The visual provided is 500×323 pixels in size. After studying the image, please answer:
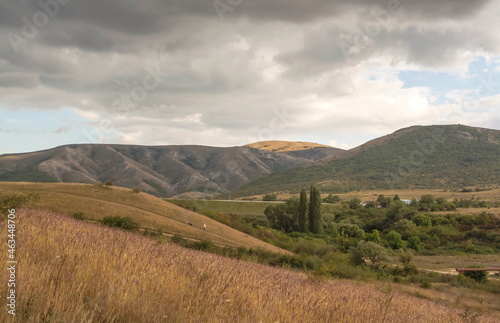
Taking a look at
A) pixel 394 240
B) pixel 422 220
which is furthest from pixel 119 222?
pixel 422 220

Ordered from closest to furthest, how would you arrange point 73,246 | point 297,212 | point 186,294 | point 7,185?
point 186,294
point 73,246
point 7,185
point 297,212

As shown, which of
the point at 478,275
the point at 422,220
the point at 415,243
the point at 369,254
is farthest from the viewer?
the point at 422,220

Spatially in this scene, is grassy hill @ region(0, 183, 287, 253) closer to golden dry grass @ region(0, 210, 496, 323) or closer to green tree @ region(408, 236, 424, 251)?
golden dry grass @ region(0, 210, 496, 323)

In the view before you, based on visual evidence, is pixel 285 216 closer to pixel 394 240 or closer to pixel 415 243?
pixel 394 240

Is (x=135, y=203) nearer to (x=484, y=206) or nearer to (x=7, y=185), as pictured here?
(x=7, y=185)

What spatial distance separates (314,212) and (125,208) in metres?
53.3

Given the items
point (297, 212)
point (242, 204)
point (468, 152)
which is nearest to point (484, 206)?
point (297, 212)

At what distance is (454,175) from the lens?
170m

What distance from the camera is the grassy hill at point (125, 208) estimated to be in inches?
1421

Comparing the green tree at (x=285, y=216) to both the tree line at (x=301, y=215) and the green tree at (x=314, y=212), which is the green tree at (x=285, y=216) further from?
the green tree at (x=314, y=212)

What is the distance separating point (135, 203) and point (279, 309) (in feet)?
134

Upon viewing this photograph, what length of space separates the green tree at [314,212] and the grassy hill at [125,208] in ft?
130

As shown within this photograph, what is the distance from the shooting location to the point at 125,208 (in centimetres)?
3969

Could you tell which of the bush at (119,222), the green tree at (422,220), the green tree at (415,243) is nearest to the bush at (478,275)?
the green tree at (415,243)
